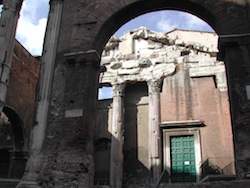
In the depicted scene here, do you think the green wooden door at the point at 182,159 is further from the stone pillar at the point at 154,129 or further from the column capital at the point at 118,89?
the column capital at the point at 118,89

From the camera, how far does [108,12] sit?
28.7ft

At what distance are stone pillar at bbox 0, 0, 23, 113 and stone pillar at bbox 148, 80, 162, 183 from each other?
7955 mm

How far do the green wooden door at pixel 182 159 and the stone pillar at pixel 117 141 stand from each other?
275 centimetres

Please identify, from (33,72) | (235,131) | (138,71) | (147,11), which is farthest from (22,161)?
(235,131)

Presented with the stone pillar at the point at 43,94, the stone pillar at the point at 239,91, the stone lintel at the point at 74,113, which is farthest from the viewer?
the stone lintel at the point at 74,113

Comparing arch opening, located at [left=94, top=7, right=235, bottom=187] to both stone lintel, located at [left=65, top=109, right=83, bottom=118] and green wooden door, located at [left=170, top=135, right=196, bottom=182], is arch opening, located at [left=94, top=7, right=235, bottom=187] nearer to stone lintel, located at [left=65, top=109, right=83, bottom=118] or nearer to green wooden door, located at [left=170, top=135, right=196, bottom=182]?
green wooden door, located at [left=170, top=135, right=196, bottom=182]

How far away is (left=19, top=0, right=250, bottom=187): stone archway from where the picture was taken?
7.10m

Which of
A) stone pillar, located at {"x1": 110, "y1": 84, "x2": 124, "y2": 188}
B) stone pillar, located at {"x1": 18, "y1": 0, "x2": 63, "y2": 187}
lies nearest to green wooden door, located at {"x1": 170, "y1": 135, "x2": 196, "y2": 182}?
stone pillar, located at {"x1": 110, "y1": 84, "x2": 124, "y2": 188}

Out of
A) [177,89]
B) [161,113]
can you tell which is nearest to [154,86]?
[177,89]

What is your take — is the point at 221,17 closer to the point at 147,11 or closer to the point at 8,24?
the point at 147,11

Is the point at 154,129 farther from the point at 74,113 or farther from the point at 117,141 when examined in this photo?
the point at 74,113

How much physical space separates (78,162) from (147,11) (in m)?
4.78

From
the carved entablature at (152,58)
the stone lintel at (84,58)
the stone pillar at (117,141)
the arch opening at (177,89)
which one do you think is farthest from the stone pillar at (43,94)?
the carved entablature at (152,58)

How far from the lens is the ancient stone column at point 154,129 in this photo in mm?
15023
